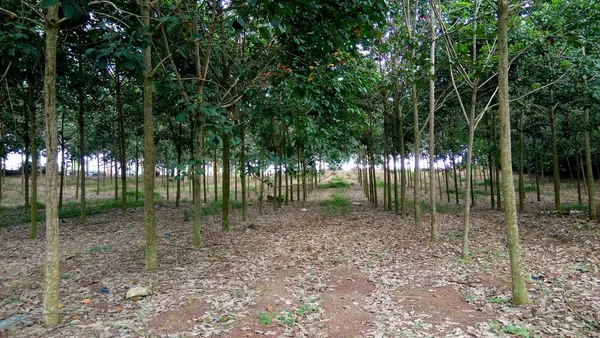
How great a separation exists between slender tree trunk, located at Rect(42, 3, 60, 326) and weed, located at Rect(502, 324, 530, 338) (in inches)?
208

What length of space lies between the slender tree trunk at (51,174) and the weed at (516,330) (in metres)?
5.27

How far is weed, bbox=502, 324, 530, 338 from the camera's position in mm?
3861

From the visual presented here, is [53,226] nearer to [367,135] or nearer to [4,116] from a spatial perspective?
[4,116]

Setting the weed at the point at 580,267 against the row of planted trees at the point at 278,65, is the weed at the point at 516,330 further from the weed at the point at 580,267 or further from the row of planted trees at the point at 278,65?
the weed at the point at 580,267

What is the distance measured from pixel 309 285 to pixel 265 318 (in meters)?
1.57

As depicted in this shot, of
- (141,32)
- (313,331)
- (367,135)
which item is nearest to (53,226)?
(141,32)

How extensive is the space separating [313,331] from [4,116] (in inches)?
597

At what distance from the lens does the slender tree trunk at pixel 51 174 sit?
4.00 m

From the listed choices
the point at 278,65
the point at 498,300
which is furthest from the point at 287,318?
the point at 278,65

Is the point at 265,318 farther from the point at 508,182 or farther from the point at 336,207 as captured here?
the point at 336,207

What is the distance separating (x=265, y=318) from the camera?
14.1 ft

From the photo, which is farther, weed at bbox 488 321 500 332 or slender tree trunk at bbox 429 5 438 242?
slender tree trunk at bbox 429 5 438 242

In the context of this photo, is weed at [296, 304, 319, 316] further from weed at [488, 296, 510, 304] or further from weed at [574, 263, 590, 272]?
weed at [574, 263, 590, 272]

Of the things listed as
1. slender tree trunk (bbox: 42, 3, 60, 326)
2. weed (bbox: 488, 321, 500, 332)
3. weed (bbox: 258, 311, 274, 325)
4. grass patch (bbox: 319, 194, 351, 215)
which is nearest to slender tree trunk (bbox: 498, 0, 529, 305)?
weed (bbox: 488, 321, 500, 332)
